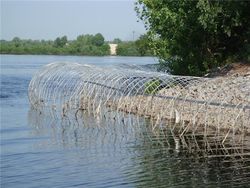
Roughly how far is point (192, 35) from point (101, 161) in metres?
12.8

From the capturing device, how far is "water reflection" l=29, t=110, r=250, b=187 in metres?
11.3

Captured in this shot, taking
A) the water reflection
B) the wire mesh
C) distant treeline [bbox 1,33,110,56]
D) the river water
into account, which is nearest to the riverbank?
the wire mesh

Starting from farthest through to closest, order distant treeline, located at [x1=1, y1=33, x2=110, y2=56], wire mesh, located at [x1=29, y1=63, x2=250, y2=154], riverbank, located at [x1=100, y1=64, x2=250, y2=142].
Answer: distant treeline, located at [x1=1, y1=33, x2=110, y2=56] → wire mesh, located at [x1=29, y1=63, x2=250, y2=154] → riverbank, located at [x1=100, y1=64, x2=250, y2=142]

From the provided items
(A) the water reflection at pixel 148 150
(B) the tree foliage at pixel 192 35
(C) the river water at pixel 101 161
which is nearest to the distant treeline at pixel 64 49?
(B) the tree foliage at pixel 192 35

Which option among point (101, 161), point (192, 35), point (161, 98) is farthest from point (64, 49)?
point (101, 161)

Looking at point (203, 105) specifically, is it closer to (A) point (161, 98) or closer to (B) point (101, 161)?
(A) point (161, 98)

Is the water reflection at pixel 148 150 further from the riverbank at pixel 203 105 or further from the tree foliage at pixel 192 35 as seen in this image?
the tree foliage at pixel 192 35

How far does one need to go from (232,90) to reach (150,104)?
3910 millimetres

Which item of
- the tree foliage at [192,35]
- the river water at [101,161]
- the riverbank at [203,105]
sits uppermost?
the tree foliage at [192,35]

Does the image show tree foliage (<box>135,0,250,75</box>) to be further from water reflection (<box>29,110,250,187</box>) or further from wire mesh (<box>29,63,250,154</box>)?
water reflection (<box>29,110,250,187</box>)

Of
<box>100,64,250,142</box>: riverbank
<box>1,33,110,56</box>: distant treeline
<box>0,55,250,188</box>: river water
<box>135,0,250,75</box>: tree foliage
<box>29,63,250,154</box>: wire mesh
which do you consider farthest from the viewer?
<box>1,33,110,56</box>: distant treeline

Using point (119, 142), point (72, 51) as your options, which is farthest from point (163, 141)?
point (72, 51)

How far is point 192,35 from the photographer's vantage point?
24422 millimetres

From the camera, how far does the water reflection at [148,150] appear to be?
445 inches
